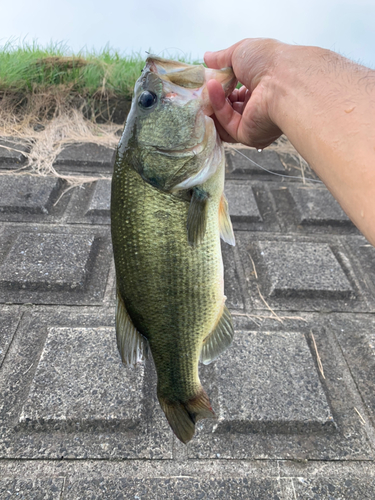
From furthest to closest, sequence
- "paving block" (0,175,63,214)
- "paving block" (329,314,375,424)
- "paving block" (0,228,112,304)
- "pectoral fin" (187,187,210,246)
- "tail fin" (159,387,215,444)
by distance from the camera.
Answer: "paving block" (0,175,63,214), "paving block" (0,228,112,304), "paving block" (329,314,375,424), "tail fin" (159,387,215,444), "pectoral fin" (187,187,210,246)

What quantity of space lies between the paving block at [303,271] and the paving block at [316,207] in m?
0.39

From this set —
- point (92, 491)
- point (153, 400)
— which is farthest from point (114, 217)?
point (92, 491)

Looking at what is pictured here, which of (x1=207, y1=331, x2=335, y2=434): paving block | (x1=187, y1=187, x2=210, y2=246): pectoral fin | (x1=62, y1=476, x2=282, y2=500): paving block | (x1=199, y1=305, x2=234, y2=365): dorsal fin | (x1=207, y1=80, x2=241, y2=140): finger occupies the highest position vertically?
(x1=207, y1=80, x2=241, y2=140): finger

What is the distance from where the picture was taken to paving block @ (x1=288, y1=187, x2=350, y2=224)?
3135 mm

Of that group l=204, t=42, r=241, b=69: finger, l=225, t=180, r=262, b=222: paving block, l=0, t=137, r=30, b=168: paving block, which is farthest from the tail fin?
l=0, t=137, r=30, b=168: paving block

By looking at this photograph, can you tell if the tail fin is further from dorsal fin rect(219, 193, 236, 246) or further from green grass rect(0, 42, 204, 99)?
green grass rect(0, 42, 204, 99)

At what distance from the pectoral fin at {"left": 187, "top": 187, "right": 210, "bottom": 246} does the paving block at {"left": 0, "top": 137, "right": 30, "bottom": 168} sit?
125 inches

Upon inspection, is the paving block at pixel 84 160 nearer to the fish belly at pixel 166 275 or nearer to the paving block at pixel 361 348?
the fish belly at pixel 166 275

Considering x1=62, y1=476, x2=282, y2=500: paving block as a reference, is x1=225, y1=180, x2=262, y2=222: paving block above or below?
above

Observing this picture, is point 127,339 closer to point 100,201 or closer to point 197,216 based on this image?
point 197,216

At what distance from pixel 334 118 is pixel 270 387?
1.47 meters

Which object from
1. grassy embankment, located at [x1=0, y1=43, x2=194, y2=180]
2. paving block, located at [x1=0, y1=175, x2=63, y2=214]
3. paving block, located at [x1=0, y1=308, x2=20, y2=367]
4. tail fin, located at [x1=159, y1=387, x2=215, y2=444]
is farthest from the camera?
grassy embankment, located at [x1=0, y1=43, x2=194, y2=180]

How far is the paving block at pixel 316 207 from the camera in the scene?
10.3 ft

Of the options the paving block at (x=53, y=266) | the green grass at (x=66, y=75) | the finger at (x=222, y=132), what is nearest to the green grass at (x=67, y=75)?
the green grass at (x=66, y=75)
